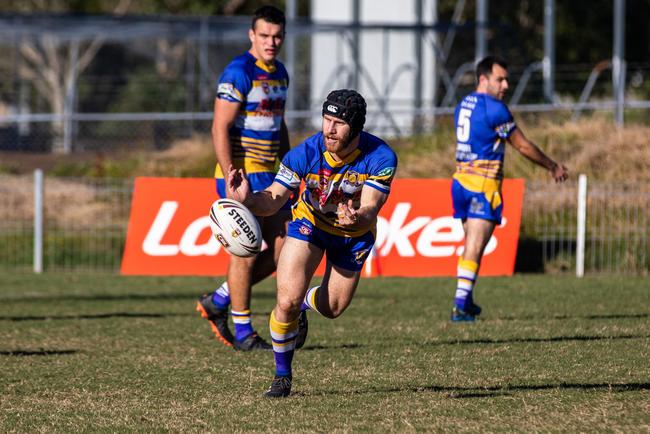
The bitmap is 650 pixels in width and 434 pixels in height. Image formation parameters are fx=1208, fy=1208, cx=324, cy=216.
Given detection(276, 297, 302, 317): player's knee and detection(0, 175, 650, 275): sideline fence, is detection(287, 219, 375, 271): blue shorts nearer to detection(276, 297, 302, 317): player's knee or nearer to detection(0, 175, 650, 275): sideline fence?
detection(276, 297, 302, 317): player's knee

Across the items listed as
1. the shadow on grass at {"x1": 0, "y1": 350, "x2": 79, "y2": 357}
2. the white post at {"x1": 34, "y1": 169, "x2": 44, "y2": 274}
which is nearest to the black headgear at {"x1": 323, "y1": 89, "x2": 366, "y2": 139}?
the shadow on grass at {"x1": 0, "y1": 350, "x2": 79, "y2": 357}

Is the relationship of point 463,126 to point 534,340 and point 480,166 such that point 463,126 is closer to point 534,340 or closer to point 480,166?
point 480,166

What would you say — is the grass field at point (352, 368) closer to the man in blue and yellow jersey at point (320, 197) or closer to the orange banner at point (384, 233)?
the man in blue and yellow jersey at point (320, 197)

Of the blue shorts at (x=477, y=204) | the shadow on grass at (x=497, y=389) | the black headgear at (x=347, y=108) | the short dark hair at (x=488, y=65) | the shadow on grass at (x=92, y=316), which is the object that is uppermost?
the short dark hair at (x=488, y=65)

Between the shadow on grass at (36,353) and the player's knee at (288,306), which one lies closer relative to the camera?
the player's knee at (288,306)

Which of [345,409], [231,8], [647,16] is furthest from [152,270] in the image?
[231,8]

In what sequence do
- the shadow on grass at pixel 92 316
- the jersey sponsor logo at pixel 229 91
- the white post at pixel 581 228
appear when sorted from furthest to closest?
1. the white post at pixel 581 228
2. the shadow on grass at pixel 92 316
3. the jersey sponsor logo at pixel 229 91

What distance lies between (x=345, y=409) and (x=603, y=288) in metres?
7.65

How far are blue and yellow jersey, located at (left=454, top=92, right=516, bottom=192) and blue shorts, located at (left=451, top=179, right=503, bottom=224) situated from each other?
0.05 m

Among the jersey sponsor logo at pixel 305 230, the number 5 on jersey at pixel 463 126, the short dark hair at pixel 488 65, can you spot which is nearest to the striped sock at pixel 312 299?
the jersey sponsor logo at pixel 305 230

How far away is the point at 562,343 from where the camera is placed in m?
9.01

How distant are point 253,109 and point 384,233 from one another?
22.5ft

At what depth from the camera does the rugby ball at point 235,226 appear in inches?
266

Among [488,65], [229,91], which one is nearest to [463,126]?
[488,65]
